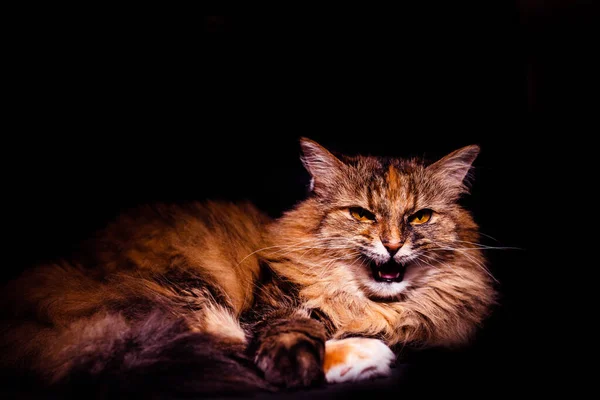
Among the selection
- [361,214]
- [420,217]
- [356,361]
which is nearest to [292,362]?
[356,361]

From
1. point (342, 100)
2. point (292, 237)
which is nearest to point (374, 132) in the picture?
point (342, 100)

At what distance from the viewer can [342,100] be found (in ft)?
4.96

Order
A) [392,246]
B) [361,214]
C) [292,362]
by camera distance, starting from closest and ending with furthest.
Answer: [292,362] → [392,246] → [361,214]

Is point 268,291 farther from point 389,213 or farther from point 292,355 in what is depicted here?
point 389,213

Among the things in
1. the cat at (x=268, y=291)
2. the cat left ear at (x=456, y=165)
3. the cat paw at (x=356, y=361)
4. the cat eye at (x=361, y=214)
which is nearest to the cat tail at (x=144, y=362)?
the cat at (x=268, y=291)

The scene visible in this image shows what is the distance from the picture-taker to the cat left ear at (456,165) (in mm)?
1419

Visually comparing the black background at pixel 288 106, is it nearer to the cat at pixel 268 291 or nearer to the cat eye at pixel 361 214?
the cat at pixel 268 291

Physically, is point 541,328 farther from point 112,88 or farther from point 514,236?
point 112,88

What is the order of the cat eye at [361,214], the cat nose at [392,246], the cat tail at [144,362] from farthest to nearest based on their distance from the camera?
the cat eye at [361,214] < the cat nose at [392,246] < the cat tail at [144,362]

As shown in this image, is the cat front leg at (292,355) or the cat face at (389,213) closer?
the cat front leg at (292,355)

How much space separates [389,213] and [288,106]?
534 millimetres

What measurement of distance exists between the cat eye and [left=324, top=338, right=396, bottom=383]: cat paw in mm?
390

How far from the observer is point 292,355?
3.44 ft

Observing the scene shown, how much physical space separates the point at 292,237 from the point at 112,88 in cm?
81
